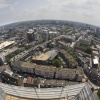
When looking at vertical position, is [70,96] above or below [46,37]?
above

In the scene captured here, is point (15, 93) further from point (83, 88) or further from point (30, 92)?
point (83, 88)

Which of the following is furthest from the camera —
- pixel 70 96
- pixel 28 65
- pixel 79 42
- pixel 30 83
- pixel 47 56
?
pixel 79 42

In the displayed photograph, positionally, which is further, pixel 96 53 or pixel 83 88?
pixel 96 53

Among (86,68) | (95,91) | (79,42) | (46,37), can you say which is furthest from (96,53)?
(46,37)

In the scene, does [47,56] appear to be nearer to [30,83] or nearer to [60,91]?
[30,83]

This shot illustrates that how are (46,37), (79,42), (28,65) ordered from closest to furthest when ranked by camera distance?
(28,65)
(79,42)
(46,37)

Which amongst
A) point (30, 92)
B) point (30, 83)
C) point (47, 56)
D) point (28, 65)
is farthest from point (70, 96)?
point (47, 56)

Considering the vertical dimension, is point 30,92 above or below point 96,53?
above

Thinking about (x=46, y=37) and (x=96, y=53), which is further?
(x=46, y=37)

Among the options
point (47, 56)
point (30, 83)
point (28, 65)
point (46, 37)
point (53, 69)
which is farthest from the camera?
point (46, 37)
